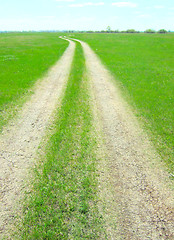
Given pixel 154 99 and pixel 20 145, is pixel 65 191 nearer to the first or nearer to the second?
pixel 20 145

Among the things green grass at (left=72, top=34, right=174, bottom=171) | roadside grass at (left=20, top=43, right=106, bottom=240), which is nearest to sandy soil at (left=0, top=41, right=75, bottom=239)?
roadside grass at (left=20, top=43, right=106, bottom=240)

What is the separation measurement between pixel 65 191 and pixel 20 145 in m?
3.72

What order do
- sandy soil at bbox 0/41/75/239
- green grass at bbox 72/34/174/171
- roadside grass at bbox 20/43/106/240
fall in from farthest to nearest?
green grass at bbox 72/34/174/171
sandy soil at bbox 0/41/75/239
roadside grass at bbox 20/43/106/240

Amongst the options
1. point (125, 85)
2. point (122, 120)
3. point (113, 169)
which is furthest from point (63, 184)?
point (125, 85)

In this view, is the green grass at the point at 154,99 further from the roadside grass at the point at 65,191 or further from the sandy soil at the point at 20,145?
the sandy soil at the point at 20,145

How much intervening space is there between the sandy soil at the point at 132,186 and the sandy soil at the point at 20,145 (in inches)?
119

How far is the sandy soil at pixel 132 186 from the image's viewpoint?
4922mm

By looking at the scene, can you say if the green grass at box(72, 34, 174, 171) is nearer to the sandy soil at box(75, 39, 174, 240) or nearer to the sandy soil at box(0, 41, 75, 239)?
the sandy soil at box(75, 39, 174, 240)

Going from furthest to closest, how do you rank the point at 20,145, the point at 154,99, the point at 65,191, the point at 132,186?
the point at 154,99, the point at 20,145, the point at 132,186, the point at 65,191

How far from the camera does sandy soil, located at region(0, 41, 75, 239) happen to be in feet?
18.5

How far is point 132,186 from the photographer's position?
20.3 feet

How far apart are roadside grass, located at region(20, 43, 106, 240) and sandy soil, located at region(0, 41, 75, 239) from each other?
1.79ft

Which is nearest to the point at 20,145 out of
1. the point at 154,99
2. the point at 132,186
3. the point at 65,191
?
the point at 65,191

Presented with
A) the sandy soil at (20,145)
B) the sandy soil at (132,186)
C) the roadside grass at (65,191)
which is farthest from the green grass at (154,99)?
the sandy soil at (20,145)
